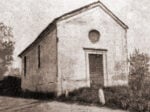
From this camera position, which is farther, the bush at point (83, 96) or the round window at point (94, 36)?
the round window at point (94, 36)

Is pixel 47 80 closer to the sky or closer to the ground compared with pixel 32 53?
closer to the ground

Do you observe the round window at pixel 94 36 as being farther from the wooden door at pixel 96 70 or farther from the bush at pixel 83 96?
the bush at pixel 83 96

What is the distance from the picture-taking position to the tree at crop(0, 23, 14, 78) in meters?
42.4

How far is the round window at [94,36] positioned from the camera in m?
18.2

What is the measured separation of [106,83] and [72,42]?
3875 millimetres

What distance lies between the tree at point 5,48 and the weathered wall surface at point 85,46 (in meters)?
26.7

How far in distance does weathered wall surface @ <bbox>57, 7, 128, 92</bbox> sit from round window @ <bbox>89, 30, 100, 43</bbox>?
0.23 m

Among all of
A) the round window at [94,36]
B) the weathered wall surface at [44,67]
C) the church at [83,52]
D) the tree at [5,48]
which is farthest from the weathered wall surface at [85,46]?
the tree at [5,48]

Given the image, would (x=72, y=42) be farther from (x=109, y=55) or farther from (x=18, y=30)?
(x=18, y=30)

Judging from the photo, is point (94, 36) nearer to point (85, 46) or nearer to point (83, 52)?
point (85, 46)

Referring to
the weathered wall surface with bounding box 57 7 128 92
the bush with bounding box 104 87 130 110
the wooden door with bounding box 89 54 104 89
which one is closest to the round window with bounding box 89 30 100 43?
the weathered wall surface with bounding box 57 7 128 92

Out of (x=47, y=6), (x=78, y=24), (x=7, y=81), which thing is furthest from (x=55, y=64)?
(x=47, y=6)

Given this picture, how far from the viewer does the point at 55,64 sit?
17.1m

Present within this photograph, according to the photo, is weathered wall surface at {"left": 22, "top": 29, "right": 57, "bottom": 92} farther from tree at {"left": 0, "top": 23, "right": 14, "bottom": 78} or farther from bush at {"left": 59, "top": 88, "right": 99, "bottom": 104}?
tree at {"left": 0, "top": 23, "right": 14, "bottom": 78}
